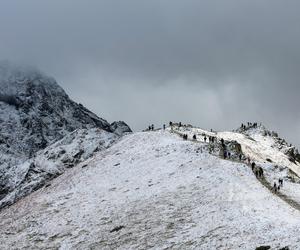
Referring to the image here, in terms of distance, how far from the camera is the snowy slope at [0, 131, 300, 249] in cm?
5528

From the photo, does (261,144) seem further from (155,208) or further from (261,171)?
(155,208)

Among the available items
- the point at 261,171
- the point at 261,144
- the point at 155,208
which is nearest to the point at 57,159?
the point at 261,171

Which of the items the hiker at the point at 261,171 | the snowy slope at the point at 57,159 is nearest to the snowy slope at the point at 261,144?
the snowy slope at the point at 57,159

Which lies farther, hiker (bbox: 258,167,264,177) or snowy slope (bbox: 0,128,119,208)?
snowy slope (bbox: 0,128,119,208)

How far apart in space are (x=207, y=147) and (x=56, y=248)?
98.3ft

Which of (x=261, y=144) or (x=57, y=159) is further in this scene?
(x=261, y=144)

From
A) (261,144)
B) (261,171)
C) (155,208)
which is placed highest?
(261,144)

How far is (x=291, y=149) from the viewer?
138 metres

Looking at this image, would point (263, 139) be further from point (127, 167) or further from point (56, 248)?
point (56, 248)

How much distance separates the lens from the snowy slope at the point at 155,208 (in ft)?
181

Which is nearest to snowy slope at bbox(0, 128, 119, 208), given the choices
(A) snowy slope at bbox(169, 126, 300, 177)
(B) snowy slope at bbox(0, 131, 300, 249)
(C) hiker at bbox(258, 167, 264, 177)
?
(B) snowy slope at bbox(0, 131, 300, 249)

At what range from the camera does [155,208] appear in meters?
67.0

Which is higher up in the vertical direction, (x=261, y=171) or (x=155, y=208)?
(x=261, y=171)

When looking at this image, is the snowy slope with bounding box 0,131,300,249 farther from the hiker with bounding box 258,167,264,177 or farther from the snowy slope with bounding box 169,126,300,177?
the snowy slope with bounding box 169,126,300,177
